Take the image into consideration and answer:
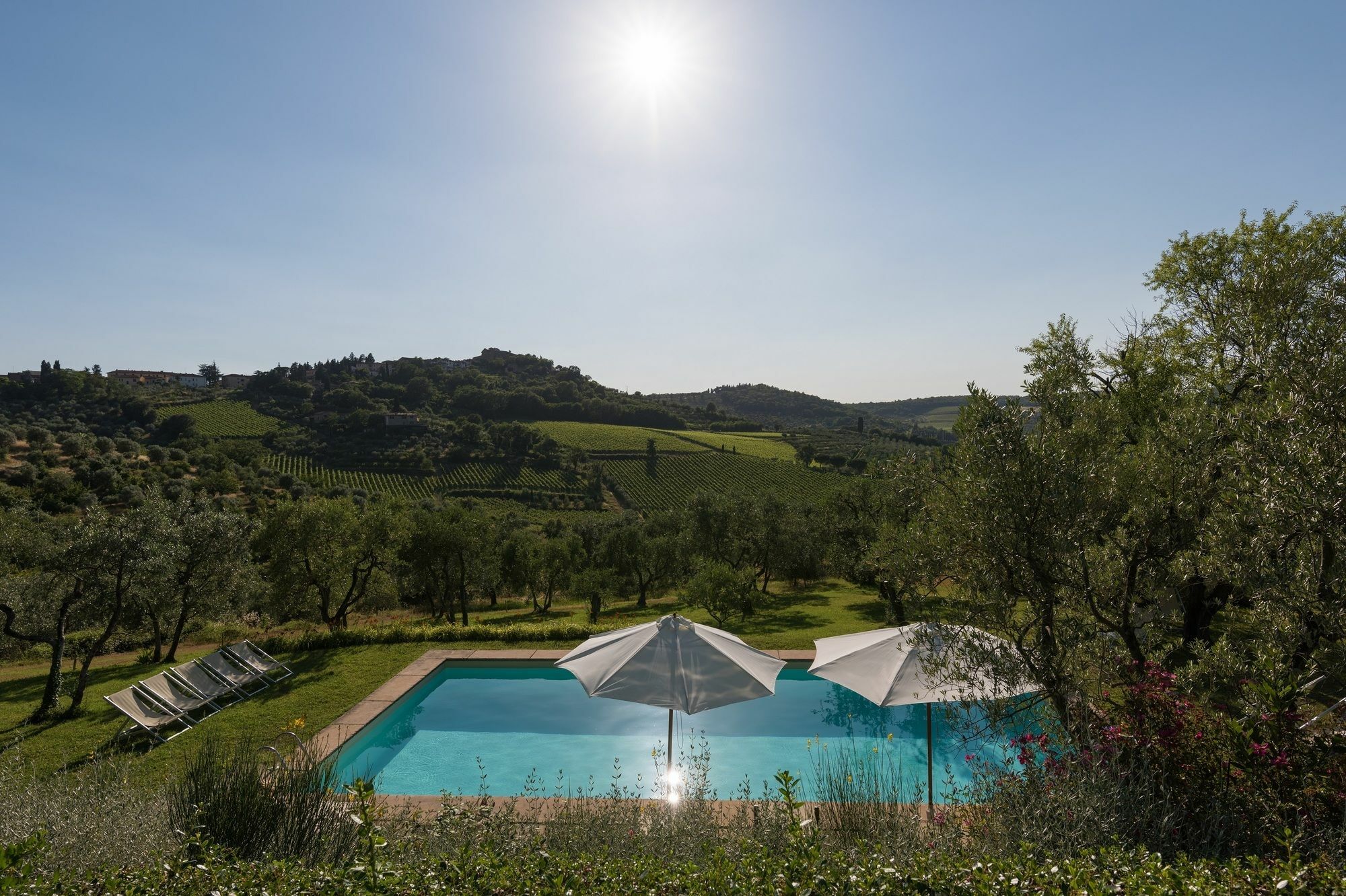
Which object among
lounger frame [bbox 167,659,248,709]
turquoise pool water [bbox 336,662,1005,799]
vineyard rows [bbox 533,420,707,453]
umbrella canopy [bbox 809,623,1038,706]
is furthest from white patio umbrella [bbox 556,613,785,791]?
vineyard rows [bbox 533,420,707,453]

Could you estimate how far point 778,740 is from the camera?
12.5 m

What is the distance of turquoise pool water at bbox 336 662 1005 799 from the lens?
10.9 metres

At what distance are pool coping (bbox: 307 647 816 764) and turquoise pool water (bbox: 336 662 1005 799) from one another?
199 millimetres

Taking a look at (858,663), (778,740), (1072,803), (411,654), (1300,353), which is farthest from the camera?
(411,654)

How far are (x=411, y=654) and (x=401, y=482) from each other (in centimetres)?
6350

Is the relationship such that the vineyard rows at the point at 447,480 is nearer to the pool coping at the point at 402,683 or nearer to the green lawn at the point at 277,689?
the green lawn at the point at 277,689

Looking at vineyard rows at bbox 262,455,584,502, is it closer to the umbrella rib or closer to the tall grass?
the umbrella rib

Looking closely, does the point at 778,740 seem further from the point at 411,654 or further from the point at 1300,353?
the point at 1300,353

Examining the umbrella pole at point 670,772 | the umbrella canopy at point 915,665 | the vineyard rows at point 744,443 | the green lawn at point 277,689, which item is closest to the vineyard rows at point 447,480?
the vineyard rows at point 744,443

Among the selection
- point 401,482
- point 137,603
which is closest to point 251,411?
point 401,482

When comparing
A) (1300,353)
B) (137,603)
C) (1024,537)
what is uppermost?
(1300,353)

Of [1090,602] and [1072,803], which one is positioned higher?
[1090,602]

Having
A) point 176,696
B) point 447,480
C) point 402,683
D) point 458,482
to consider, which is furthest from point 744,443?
point 176,696

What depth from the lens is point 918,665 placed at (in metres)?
7.87
